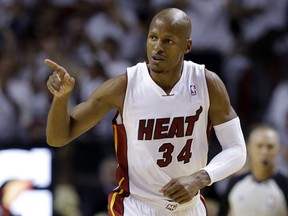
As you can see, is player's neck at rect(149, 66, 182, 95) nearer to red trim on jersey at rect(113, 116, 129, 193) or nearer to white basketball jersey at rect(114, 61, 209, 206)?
white basketball jersey at rect(114, 61, 209, 206)

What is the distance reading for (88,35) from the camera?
12.3 m

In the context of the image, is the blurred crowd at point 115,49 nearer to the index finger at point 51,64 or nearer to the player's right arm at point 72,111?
the player's right arm at point 72,111

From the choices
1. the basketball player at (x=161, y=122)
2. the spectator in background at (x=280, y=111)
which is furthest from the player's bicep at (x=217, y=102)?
→ the spectator in background at (x=280, y=111)

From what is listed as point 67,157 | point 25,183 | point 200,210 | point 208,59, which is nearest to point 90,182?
point 67,157

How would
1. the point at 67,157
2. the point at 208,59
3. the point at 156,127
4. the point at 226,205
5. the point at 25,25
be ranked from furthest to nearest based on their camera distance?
the point at 25,25 → the point at 208,59 → the point at 67,157 → the point at 226,205 → the point at 156,127

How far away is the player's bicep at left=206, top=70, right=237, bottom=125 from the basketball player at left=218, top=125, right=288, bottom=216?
2109 mm

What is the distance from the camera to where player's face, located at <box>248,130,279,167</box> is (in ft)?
26.2

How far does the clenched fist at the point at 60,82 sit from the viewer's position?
5.53m

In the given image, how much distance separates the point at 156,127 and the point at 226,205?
2327 mm

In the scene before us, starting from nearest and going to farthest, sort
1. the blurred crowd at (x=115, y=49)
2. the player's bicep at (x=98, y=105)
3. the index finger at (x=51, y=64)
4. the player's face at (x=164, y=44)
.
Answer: the index finger at (x=51, y=64), the player's face at (x=164, y=44), the player's bicep at (x=98, y=105), the blurred crowd at (x=115, y=49)

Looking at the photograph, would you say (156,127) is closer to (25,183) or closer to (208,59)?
(25,183)

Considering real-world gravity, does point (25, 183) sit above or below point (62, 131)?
below

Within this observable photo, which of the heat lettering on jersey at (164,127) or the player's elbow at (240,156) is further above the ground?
the heat lettering on jersey at (164,127)

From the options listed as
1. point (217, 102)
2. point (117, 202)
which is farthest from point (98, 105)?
point (217, 102)
